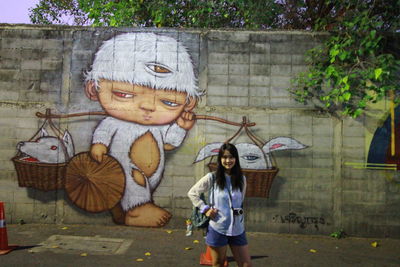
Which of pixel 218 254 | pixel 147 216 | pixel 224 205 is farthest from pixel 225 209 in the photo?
pixel 147 216

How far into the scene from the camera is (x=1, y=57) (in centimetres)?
624

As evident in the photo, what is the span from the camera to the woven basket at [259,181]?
19.4 ft

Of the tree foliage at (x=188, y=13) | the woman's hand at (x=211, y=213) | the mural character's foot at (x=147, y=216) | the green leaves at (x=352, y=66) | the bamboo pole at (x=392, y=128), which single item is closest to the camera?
the woman's hand at (x=211, y=213)

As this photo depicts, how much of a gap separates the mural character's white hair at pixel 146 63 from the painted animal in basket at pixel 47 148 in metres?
1.17

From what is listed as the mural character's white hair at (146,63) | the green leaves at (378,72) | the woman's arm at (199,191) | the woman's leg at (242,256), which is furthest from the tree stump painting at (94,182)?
the green leaves at (378,72)

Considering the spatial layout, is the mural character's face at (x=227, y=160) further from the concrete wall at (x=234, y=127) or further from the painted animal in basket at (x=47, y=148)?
the painted animal in basket at (x=47, y=148)

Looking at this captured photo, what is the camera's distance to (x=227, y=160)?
337 cm

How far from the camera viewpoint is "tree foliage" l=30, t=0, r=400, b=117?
5191 millimetres

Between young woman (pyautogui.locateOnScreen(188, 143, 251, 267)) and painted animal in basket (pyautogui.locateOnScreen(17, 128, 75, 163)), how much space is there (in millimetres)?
3519

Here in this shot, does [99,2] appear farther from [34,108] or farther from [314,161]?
[314,161]

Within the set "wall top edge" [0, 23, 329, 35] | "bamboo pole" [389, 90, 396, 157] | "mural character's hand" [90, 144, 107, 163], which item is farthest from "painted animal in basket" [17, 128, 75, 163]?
"bamboo pole" [389, 90, 396, 157]

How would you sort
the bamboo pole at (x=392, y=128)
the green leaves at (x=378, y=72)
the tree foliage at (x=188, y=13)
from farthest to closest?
the tree foliage at (x=188, y=13) → the bamboo pole at (x=392, y=128) → the green leaves at (x=378, y=72)

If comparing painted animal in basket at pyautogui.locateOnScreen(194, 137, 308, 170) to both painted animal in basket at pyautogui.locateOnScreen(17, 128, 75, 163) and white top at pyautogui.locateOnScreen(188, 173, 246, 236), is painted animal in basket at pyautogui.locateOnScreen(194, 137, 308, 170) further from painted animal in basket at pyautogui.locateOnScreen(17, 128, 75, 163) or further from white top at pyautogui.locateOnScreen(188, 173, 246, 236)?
painted animal in basket at pyautogui.locateOnScreen(17, 128, 75, 163)

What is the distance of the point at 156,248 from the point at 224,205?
221 centimetres
